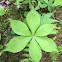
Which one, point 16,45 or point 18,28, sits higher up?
point 18,28

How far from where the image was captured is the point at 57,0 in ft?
4.95

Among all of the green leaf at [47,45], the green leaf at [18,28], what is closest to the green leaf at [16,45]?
the green leaf at [18,28]

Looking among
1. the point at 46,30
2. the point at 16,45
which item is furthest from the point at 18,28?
the point at 46,30

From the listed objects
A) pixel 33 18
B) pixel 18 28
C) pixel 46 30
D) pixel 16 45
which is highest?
pixel 33 18

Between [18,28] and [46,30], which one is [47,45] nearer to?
[46,30]

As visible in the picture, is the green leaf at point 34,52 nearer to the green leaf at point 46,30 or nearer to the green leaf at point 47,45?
the green leaf at point 47,45

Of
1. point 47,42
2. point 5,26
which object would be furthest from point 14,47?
point 5,26

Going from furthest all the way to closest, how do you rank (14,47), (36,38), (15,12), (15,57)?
(15,12), (15,57), (36,38), (14,47)

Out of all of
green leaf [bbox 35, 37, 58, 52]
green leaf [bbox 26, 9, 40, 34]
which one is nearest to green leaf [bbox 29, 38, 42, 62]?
green leaf [bbox 35, 37, 58, 52]

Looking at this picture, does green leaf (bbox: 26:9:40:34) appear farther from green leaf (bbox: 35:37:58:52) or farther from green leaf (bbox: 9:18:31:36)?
green leaf (bbox: 35:37:58:52)

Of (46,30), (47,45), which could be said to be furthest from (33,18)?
(47,45)

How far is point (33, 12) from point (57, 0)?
0.46 metres

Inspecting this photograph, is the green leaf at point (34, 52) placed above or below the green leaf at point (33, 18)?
below

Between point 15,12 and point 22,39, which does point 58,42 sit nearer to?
point 22,39
